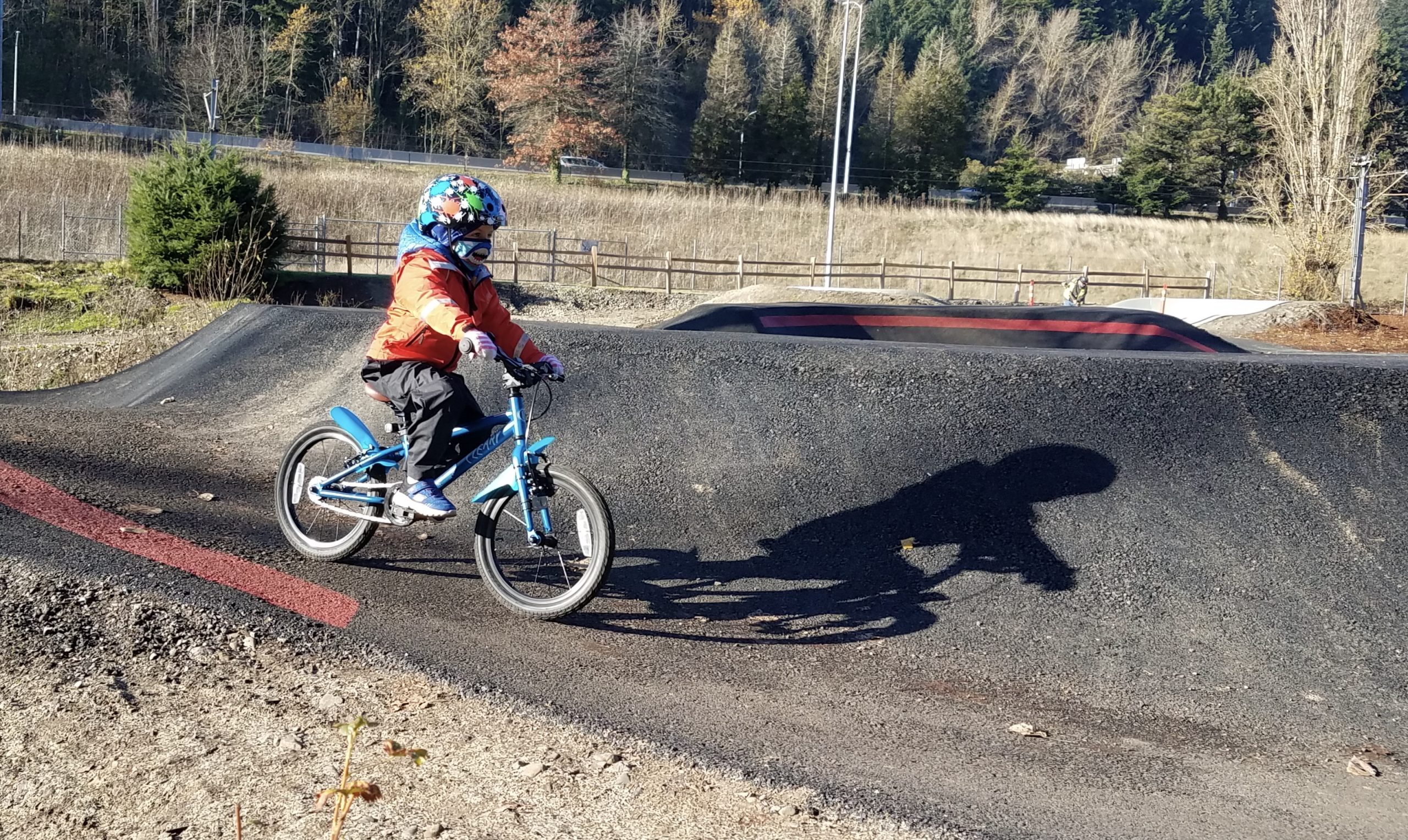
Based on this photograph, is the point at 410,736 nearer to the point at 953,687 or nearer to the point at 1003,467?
the point at 953,687

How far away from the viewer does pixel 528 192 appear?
2000 inches

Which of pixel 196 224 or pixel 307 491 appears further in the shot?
pixel 196 224

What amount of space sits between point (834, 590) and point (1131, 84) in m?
110

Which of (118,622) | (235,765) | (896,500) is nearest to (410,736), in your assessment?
(235,765)

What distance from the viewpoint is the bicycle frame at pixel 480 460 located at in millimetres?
4922

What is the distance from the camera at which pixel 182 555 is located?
517cm

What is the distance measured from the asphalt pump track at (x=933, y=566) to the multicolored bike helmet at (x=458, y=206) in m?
1.73

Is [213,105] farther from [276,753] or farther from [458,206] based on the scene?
[276,753]

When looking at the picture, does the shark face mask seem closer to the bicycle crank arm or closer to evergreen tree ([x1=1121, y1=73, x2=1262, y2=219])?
the bicycle crank arm

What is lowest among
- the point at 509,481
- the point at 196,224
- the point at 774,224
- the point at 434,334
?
the point at 509,481

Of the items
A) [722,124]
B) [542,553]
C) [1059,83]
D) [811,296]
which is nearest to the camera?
[542,553]

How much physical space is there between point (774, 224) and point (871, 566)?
46.2m

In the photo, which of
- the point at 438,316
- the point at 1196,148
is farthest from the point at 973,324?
the point at 1196,148

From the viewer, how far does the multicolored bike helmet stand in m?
4.97
